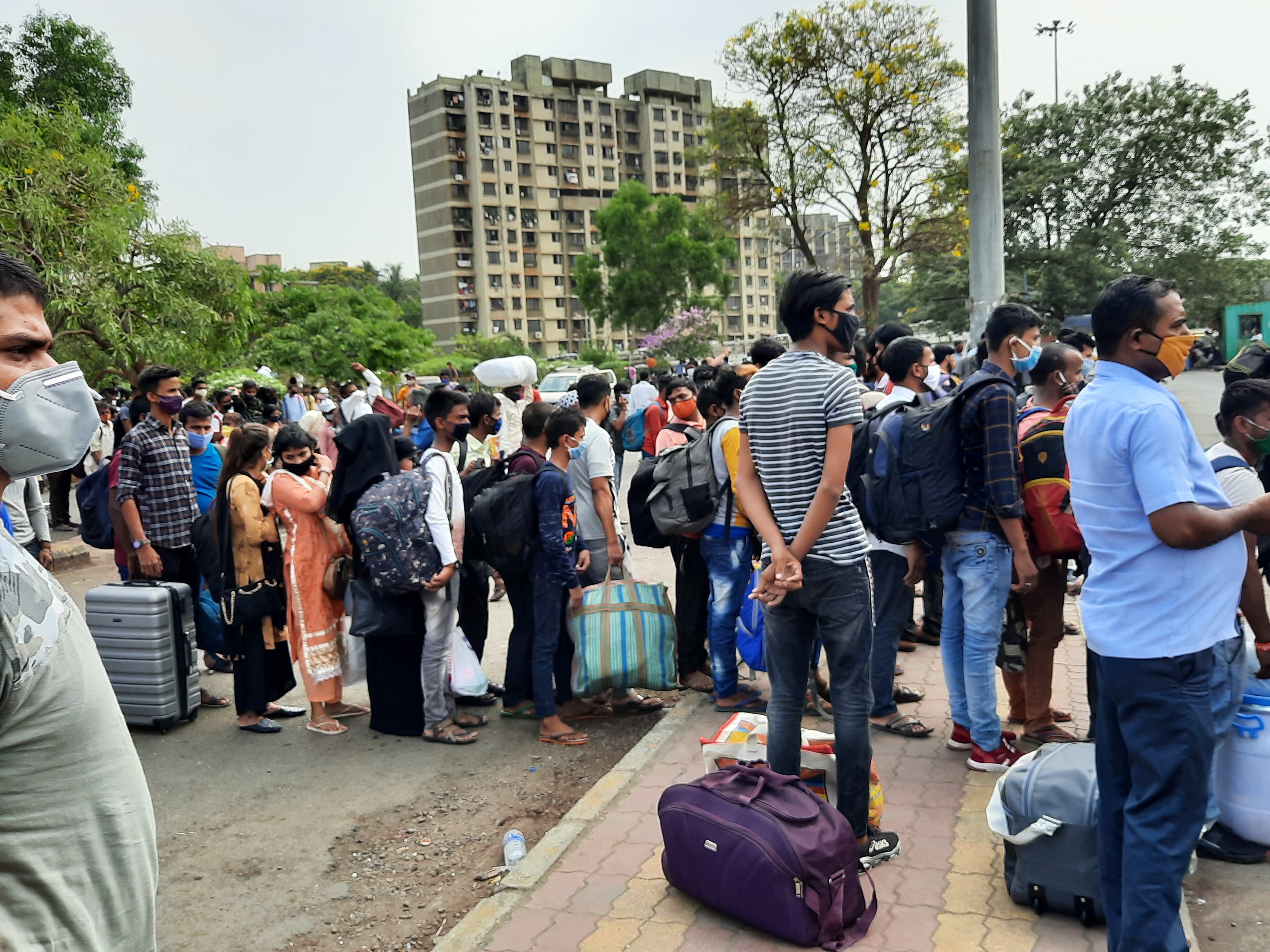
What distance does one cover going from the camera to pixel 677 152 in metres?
101

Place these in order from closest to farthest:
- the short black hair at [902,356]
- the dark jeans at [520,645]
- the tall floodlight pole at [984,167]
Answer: the short black hair at [902,356] → the dark jeans at [520,645] → the tall floodlight pole at [984,167]

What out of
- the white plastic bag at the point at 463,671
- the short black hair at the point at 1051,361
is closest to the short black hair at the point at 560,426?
the white plastic bag at the point at 463,671

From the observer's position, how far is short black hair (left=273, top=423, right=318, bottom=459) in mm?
5773

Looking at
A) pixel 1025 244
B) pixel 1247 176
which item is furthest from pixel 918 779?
pixel 1247 176

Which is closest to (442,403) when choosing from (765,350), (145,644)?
(765,350)

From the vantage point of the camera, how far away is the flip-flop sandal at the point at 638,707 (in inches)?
240

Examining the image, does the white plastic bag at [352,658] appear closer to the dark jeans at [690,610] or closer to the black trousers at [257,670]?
the black trousers at [257,670]

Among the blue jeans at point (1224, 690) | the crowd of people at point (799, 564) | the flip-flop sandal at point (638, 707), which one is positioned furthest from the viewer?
the flip-flop sandal at point (638, 707)

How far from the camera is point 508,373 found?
859 cm

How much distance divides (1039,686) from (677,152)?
333ft

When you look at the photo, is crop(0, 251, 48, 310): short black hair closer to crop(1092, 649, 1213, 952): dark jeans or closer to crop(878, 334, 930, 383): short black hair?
crop(1092, 649, 1213, 952): dark jeans

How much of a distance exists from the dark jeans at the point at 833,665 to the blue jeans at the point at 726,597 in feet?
5.99

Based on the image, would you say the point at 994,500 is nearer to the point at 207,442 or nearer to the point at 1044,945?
the point at 1044,945

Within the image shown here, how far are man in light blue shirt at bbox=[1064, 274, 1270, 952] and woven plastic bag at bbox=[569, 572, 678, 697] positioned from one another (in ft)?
10.3
